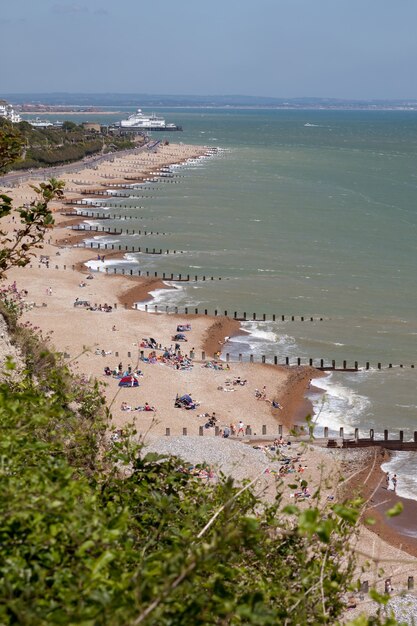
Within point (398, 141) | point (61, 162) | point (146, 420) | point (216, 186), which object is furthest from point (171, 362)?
point (398, 141)

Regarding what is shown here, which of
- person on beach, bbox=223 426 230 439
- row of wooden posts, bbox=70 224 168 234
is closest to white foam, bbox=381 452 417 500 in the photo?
person on beach, bbox=223 426 230 439

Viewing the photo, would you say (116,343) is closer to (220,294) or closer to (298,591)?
(220,294)

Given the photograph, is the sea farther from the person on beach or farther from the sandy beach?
the person on beach

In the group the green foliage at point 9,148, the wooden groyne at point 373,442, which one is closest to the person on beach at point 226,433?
the wooden groyne at point 373,442

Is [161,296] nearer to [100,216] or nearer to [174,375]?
[174,375]

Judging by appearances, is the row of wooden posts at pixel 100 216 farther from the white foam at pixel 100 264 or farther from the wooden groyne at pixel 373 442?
the wooden groyne at pixel 373 442

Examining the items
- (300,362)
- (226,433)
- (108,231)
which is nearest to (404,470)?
(226,433)
